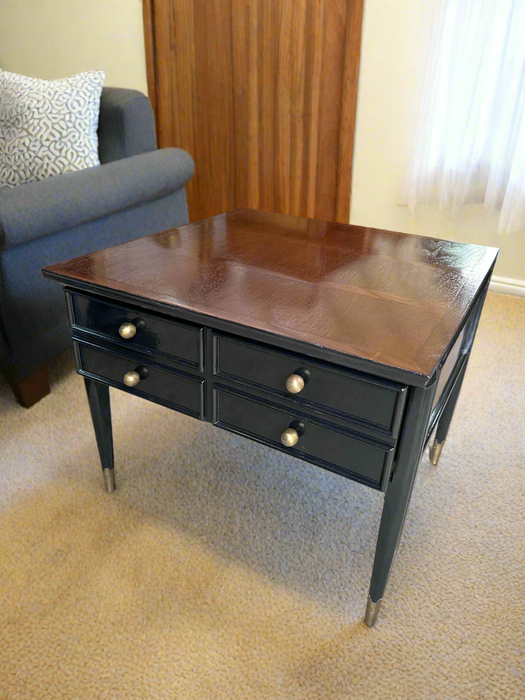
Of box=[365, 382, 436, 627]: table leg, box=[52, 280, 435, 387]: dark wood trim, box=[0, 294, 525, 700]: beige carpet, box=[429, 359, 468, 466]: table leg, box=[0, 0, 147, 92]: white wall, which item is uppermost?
box=[0, 0, 147, 92]: white wall

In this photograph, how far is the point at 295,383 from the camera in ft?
3.13

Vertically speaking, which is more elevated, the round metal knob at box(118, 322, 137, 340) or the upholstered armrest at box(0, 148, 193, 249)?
the upholstered armrest at box(0, 148, 193, 249)

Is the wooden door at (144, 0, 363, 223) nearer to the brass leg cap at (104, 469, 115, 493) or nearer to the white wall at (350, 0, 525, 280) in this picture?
the white wall at (350, 0, 525, 280)

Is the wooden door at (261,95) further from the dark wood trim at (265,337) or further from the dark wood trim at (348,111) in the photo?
the dark wood trim at (265,337)

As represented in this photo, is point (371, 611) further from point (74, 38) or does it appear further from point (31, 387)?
point (74, 38)

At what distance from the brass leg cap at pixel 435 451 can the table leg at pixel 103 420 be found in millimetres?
841

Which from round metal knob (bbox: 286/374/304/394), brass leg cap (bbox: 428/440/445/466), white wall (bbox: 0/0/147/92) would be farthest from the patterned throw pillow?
brass leg cap (bbox: 428/440/445/466)

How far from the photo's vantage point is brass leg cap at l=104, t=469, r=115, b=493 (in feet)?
4.63

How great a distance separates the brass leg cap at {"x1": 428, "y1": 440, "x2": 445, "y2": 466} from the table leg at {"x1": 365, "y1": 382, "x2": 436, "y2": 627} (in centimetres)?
53

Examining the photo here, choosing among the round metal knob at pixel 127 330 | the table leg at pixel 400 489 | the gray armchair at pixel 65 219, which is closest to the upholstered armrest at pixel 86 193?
the gray armchair at pixel 65 219

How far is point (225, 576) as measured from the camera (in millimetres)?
1227

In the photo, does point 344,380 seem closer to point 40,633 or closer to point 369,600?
point 369,600

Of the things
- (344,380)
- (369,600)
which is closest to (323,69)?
(344,380)

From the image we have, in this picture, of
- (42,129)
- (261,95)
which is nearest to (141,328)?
(42,129)
